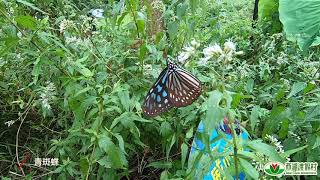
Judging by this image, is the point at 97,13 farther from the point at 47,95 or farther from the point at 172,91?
the point at 172,91

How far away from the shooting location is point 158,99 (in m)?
1.52

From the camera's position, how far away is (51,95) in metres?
1.77

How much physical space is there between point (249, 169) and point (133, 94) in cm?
64

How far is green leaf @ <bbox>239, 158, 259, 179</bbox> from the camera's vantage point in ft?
4.11

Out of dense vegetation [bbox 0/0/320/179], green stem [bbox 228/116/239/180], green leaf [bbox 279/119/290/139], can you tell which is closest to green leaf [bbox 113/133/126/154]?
dense vegetation [bbox 0/0/320/179]

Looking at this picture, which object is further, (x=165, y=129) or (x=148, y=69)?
(x=148, y=69)

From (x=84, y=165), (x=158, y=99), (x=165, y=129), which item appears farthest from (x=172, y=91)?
(x=84, y=165)

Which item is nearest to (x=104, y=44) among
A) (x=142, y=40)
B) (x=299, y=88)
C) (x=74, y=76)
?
(x=142, y=40)

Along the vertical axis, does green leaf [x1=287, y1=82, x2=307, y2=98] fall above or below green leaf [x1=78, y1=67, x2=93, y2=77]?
below

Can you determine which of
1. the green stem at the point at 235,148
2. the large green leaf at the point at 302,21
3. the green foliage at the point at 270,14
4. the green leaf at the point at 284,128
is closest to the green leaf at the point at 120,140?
the green stem at the point at 235,148

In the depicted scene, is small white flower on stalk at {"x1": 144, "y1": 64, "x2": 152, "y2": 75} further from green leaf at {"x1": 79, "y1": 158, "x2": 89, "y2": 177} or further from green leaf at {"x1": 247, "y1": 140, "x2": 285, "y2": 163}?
green leaf at {"x1": 247, "y1": 140, "x2": 285, "y2": 163}

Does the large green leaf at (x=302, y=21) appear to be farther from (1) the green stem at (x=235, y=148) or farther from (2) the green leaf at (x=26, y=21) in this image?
(2) the green leaf at (x=26, y=21)

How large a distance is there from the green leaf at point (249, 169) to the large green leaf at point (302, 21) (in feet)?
3.23

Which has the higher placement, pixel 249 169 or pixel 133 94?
pixel 133 94
